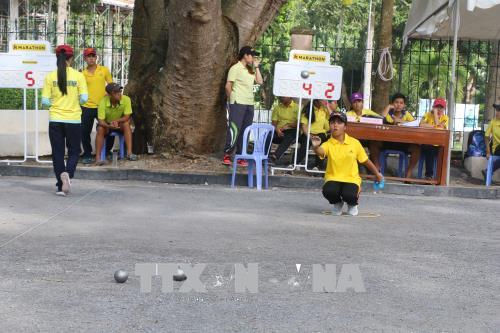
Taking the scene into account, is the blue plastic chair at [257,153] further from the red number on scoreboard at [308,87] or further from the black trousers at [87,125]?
the black trousers at [87,125]

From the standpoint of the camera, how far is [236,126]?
47.1 ft

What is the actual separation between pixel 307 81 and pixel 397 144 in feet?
5.99

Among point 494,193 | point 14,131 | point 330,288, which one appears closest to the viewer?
point 330,288

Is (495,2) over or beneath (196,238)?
over

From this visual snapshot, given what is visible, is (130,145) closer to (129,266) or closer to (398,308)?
(129,266)

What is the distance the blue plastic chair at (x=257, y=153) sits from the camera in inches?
531

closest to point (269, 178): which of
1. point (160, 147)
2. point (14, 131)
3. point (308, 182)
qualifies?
point (308, 182)

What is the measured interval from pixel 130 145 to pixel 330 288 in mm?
8544

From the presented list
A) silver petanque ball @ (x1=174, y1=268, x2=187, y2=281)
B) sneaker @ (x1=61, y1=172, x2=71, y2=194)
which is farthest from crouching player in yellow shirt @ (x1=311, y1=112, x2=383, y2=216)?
silver petanque ball @ (x1=174, y1=268, x2=187, y2=281)

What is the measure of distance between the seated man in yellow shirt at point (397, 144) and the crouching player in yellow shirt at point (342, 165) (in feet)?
12.4

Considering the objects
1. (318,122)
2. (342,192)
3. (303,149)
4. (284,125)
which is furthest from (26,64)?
(342,192)

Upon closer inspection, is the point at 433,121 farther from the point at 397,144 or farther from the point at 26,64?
the point at 26,64

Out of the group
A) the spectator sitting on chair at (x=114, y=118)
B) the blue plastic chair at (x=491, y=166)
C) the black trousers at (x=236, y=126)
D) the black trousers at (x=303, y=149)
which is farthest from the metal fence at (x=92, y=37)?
the blue plastic chair at (x=491, y=166)

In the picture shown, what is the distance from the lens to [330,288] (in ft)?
22.3
